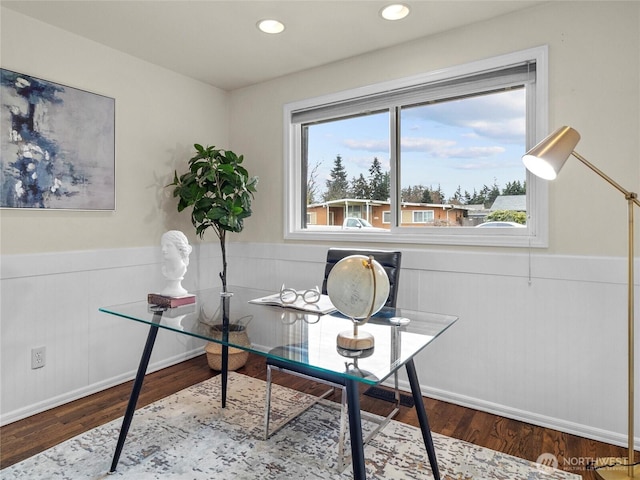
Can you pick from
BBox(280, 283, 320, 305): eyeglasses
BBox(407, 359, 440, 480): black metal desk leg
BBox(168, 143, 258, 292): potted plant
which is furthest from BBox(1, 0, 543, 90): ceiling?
BBox(407, 359, 440, 480): black metal desk leg

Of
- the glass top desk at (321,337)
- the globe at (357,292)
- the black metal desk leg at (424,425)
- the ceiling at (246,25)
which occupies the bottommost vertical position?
the black metal desk leg at (424,425)

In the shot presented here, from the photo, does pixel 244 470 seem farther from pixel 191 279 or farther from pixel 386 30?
pixel 386 30

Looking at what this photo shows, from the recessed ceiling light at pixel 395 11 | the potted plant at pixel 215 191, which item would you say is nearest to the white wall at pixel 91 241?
A: the potted plant at pixel 215 191

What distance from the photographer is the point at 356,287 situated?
1.36m

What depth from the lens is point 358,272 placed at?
1.36 meters

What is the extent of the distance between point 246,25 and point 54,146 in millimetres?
1419

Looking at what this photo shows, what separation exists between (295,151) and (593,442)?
2.77m

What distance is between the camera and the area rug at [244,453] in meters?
1.81

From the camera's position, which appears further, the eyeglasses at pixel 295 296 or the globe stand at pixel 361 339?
the eyeglasses at pixel 295 296
